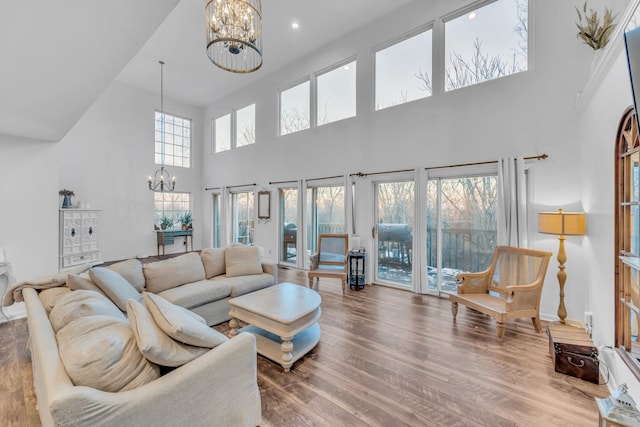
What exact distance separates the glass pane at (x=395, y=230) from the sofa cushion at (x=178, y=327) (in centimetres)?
→ 379

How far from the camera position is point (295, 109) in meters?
6.36

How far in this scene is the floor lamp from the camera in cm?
276

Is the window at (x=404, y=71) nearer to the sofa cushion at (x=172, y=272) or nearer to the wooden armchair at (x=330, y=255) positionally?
the wooden armchair at (x=330, y=255)

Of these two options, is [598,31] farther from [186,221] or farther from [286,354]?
[186,221]

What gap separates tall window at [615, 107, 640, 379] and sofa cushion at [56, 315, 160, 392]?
9.29ft

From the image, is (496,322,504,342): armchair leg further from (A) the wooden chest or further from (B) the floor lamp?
(B) the floor lamp

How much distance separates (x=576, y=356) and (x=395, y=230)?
2895 millimetres

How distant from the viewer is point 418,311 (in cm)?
364

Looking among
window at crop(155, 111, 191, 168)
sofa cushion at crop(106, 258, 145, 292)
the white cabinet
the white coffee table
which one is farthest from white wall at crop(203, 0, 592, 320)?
the white cabinet

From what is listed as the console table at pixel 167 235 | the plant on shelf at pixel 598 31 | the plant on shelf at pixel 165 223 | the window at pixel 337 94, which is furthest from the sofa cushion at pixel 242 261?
the plant on shelf at pixel 165 223

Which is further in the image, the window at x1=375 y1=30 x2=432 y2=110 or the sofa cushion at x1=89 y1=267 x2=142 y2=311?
the window at x1=375 y1=30 x2=432 y2=110

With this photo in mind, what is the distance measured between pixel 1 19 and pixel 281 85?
555 centimetres

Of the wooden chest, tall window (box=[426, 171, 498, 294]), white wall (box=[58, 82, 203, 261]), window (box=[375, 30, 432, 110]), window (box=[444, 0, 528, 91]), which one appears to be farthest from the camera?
white wall (box=[58, 82, 203, 261])

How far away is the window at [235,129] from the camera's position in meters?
7.39
